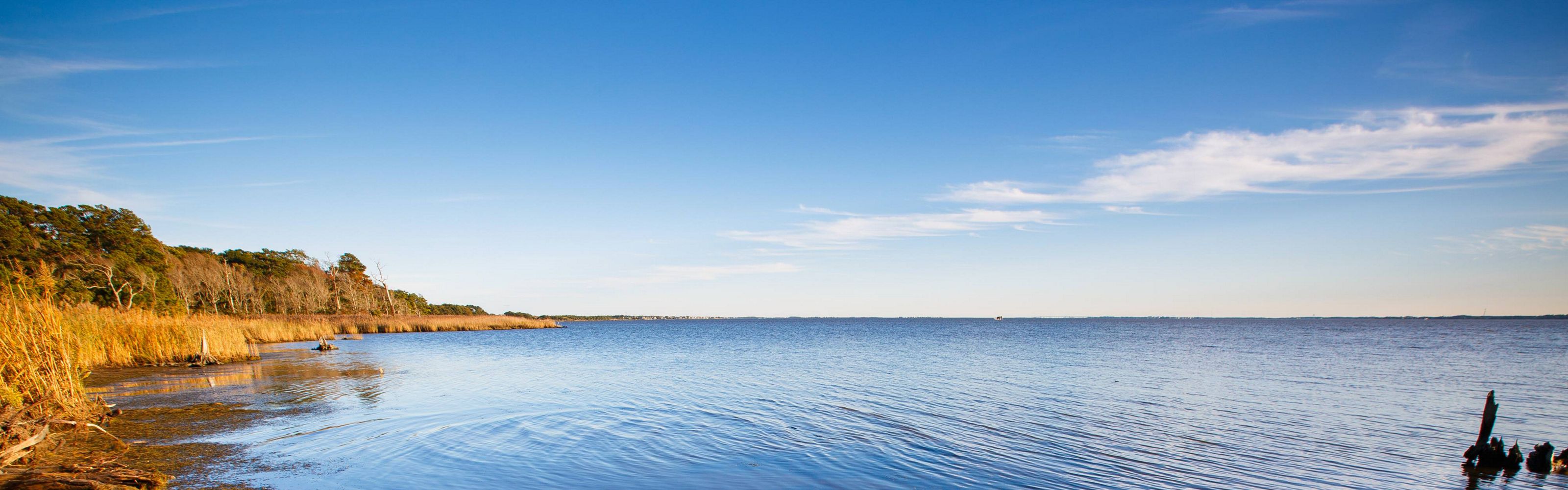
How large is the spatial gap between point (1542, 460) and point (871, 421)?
1122 cm

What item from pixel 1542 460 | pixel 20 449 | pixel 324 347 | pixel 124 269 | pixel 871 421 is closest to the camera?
pixel 20 449

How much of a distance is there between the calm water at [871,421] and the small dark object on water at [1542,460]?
0.64 metres

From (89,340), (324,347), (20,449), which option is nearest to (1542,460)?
(20,449)

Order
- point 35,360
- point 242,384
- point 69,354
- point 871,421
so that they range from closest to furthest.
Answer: point 35,360 < point 69,354 < point 871,421 < point 242,384

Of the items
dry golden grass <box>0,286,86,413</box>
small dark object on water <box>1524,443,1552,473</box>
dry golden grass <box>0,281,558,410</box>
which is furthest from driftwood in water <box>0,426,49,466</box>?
small dark object on water <box>1524,443,1552,473</box>

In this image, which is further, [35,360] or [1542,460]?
[1542,460]

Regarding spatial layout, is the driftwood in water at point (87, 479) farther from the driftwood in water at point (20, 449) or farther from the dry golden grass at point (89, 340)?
the dry golden grass at point (89, 340)

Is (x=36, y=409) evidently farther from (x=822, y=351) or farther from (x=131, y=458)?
(x=822, y=351)

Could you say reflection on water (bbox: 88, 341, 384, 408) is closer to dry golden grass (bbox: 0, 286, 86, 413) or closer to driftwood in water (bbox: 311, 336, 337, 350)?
dry golden grass (bbox: 0, 286, 86, 413)

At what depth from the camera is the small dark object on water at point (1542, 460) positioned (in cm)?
1074

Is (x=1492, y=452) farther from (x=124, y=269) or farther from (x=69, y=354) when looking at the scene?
(x=124, y=269)

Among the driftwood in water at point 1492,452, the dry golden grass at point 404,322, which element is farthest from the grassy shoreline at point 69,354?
the dry golden grass at point 404,322

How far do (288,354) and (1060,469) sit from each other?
36266mm

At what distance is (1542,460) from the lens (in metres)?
10.8
